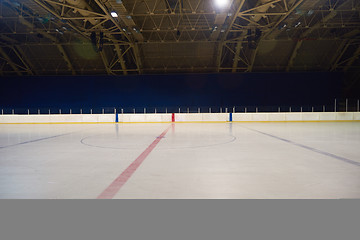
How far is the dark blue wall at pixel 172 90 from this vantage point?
3045cm

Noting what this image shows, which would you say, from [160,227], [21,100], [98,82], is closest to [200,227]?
[160,227]

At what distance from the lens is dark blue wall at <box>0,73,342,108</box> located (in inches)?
1199

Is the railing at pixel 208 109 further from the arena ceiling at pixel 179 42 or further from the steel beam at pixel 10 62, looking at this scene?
the steel beam at pixel 10 62

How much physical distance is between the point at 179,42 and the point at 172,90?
6.64 meters

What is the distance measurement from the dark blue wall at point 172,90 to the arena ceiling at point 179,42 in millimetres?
1109

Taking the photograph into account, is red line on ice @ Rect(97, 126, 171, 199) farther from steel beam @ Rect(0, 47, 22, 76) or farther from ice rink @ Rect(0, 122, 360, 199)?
steel beam @ Rect(0, 47, 22, 76)

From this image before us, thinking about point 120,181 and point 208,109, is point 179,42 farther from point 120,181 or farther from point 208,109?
point 120,181

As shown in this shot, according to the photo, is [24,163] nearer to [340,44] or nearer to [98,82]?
[98,82]

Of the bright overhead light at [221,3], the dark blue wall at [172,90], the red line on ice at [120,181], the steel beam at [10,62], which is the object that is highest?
the bright overhead light at [221,3]

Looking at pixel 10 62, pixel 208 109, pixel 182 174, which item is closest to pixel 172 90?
pixel 208 109

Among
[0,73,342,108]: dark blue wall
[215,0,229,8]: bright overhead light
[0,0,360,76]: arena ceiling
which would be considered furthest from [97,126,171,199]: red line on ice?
[0,73,342,108]: dark blue wall

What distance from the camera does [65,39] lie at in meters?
27.4

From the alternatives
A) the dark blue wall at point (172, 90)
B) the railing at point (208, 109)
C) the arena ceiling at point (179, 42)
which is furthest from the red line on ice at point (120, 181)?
the dark blue wall at point (172, 90)

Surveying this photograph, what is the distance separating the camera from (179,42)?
26203 mm
